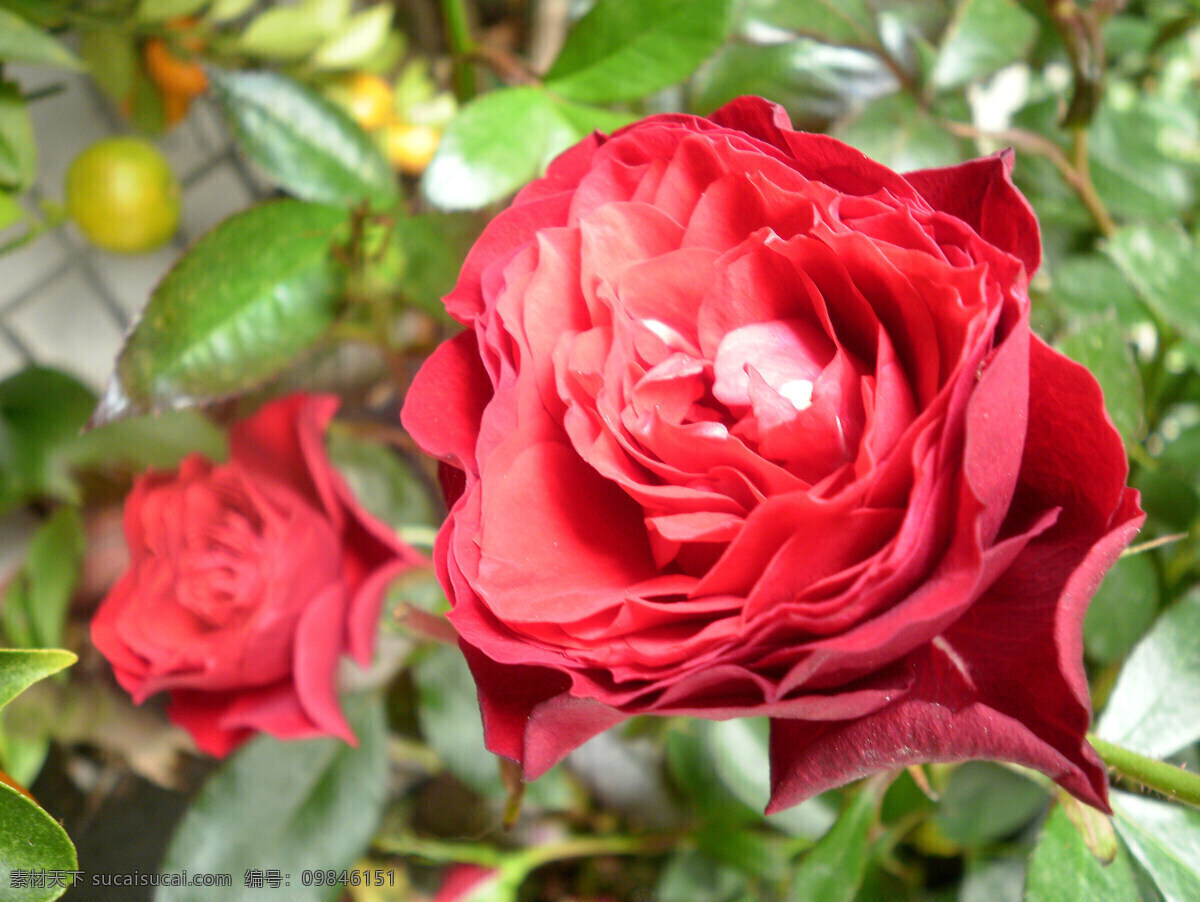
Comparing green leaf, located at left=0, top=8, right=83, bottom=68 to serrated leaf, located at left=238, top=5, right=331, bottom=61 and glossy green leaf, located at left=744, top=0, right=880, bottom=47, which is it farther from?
glossy green leaf, located at left=744, top=0, right=880, bottom=47

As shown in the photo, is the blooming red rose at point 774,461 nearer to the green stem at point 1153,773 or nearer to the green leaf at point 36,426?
the green stem at point 1153,773

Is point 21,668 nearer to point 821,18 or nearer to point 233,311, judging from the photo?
point 233,311

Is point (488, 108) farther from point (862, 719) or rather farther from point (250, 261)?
point (862, 719)

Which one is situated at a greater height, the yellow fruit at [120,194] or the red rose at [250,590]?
the yellow fruit at [120,194]

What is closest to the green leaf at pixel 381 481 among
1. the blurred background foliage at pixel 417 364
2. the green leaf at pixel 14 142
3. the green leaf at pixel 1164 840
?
the blurred background foliage at pixel 417 364

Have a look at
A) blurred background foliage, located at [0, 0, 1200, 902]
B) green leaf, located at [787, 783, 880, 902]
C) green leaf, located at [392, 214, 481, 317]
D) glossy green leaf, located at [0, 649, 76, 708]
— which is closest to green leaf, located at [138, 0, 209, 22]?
blurred background foliage, located at [0, 0, 1200, 902]

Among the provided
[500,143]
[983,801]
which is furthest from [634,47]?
[983,801]

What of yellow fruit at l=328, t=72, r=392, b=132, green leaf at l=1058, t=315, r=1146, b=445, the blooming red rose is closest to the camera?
the blooming red rose
